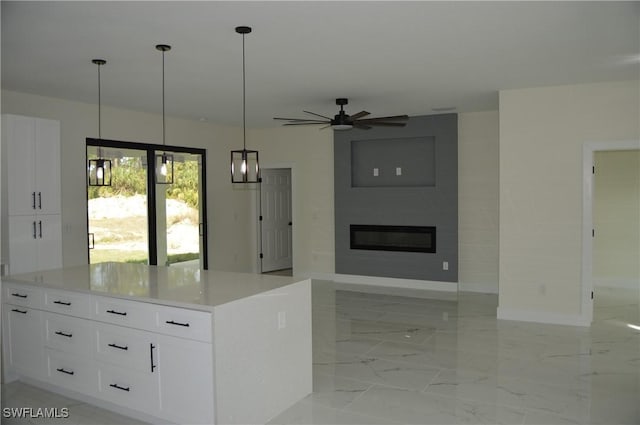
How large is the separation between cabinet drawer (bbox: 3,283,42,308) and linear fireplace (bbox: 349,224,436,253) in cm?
548

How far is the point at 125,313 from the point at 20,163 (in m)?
2.86

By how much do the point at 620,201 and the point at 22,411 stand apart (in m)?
8.46

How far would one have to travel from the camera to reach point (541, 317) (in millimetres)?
5891

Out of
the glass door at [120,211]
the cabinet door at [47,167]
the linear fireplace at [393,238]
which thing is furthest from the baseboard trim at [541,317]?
the cabinet door at [47,167]

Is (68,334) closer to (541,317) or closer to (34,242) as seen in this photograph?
(34,242)

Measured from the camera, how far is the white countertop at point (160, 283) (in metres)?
3.18

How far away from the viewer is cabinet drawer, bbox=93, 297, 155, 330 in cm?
321

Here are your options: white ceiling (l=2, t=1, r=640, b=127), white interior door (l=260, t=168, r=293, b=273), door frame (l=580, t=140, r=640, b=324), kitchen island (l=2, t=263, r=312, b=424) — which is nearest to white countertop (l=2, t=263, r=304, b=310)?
kitchen island (l=2, t=263, r=312, b=424)

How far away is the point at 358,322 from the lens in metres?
5.98

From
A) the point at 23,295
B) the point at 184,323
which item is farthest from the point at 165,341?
the point at 23,295

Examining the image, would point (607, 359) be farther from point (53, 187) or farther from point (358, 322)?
point (53, 187)

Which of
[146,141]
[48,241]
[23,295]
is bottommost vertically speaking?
[23,295]

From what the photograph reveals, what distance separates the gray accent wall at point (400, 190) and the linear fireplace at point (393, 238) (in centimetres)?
8

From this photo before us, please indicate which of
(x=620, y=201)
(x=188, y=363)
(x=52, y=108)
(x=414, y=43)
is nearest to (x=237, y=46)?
(x=414, y=43)
